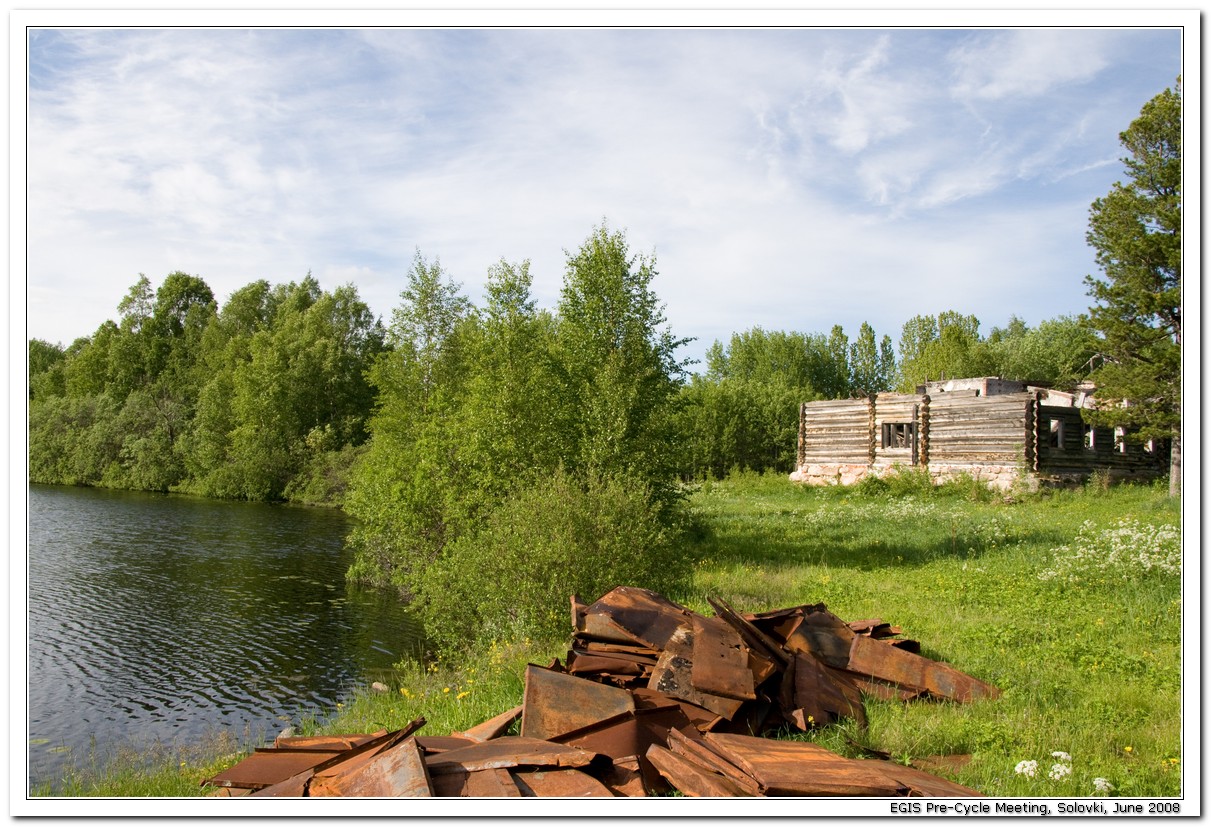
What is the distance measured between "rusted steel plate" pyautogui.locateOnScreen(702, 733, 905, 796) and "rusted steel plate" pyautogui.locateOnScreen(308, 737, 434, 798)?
1.90 metres

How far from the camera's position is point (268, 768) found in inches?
228

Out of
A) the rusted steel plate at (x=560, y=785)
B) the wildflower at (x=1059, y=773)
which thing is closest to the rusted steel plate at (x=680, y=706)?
the rusted steel plate at (x=560, y=785)

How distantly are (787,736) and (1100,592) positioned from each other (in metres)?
→ 8.06

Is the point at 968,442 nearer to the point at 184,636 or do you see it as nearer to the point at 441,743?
the point at 184,636

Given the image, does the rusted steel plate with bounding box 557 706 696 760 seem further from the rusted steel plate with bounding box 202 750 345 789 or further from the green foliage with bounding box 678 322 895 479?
the green foliage with bounding box 678 322 895 479

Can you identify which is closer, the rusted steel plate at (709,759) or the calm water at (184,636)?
the rusted steel plate at (709,759)

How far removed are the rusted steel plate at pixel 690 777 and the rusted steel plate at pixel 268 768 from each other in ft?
7.30

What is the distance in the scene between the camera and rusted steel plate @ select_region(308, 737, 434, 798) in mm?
4785

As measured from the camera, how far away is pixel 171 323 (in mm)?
62094

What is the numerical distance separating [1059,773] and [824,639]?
2.52 m

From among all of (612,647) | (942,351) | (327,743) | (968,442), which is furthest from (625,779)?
(942,351)

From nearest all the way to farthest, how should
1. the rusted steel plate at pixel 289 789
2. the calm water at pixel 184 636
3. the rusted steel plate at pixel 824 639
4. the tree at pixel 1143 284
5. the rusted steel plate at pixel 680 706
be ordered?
the rusted steel plate at pixel 289 789 < the rusted steel plate at pixel 680 706 < the rusted steel plate at pixel 824 639 < the calm water at pixel 184 636 < the tree at pixel 1143 284

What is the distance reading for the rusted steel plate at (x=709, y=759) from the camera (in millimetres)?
4863

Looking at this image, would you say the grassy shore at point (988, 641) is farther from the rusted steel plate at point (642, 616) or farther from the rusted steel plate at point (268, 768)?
the rusted steel plate at point (642, 616)
